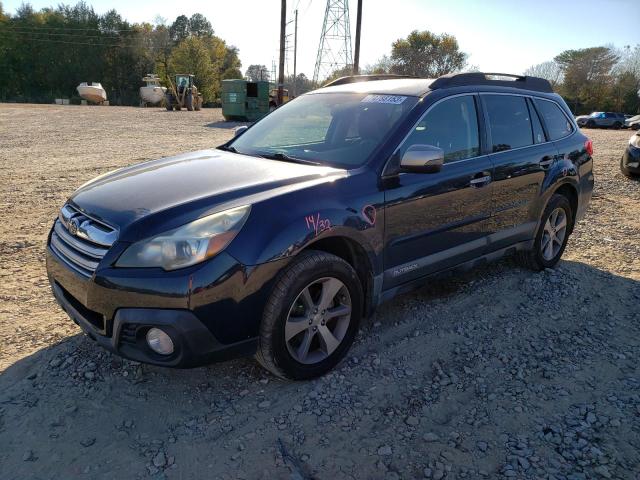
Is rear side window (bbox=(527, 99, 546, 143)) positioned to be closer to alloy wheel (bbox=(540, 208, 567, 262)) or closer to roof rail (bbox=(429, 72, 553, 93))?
roof rail (bbox=(429, 72, 553, 93))

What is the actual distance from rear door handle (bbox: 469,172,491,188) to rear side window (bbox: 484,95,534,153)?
29 centimetres

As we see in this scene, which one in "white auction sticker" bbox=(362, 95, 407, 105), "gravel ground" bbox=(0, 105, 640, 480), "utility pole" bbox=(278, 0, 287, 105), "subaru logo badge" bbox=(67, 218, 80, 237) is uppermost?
"utility pole" bbox=(278, 0, 287, 105)

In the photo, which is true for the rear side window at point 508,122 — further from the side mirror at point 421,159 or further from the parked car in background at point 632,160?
the parked car in background at point 632,160

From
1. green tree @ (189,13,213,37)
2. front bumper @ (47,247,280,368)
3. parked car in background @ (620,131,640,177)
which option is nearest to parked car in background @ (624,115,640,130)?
parked car in background @ (620,131,640,177)

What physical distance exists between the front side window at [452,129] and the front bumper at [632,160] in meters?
7.92

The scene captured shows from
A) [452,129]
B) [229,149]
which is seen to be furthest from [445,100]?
[229,149]

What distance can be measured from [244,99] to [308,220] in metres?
24.9

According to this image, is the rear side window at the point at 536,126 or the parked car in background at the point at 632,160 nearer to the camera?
the rear side window at the point at 536,126

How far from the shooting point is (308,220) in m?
2.93

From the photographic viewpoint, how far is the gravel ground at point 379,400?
98.8 inches

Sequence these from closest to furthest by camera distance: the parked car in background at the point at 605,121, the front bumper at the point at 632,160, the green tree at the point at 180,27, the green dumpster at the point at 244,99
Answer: the front bumper at the point at 632,160 < the green dumpster at the point at 244,99 < the parked car in background at the point at 605,121 < the green tree at the point at 180,27

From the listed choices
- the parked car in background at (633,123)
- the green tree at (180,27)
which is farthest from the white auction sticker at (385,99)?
the green tree at (180,27)

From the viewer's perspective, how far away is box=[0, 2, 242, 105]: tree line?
67.2 meters

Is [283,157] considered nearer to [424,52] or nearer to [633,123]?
[633,123]
